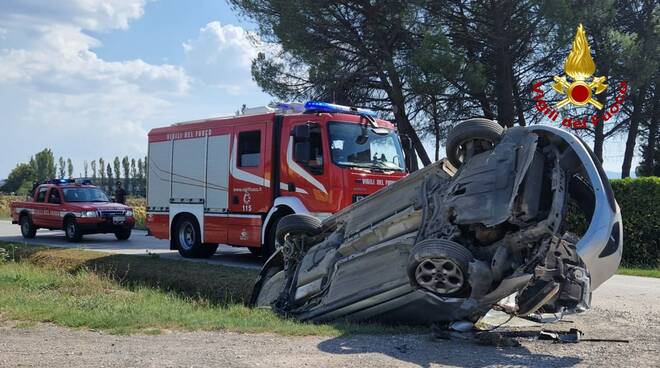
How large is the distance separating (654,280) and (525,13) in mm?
10715

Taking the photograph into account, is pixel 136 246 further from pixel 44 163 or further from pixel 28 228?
pixel 44 163

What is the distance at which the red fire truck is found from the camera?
12258 mm

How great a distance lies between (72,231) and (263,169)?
10.00 m

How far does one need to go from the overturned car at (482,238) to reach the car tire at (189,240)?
24.7 ft

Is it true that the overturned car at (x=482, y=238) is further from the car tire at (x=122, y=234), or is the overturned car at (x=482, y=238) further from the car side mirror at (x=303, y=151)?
the car tire at (x=122, y=234)

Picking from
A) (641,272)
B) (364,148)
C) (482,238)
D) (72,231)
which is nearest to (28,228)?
(72,231)

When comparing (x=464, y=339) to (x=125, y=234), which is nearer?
(x=464, y=339)

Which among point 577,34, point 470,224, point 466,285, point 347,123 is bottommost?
point 466,285

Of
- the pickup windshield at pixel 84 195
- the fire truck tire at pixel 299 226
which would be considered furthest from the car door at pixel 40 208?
the fire truck tire at pixel 299 226

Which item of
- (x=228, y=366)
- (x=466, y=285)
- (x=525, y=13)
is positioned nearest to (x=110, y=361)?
(x=228, y=366)

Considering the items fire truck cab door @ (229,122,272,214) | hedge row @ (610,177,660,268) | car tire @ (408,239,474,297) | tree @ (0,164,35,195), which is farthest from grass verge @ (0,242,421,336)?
tree @ (0,164,35,195)

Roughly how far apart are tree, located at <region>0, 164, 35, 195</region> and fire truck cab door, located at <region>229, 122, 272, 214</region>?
218 feet

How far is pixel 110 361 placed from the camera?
17.6ft

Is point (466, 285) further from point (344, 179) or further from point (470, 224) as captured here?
point (344, 179)
